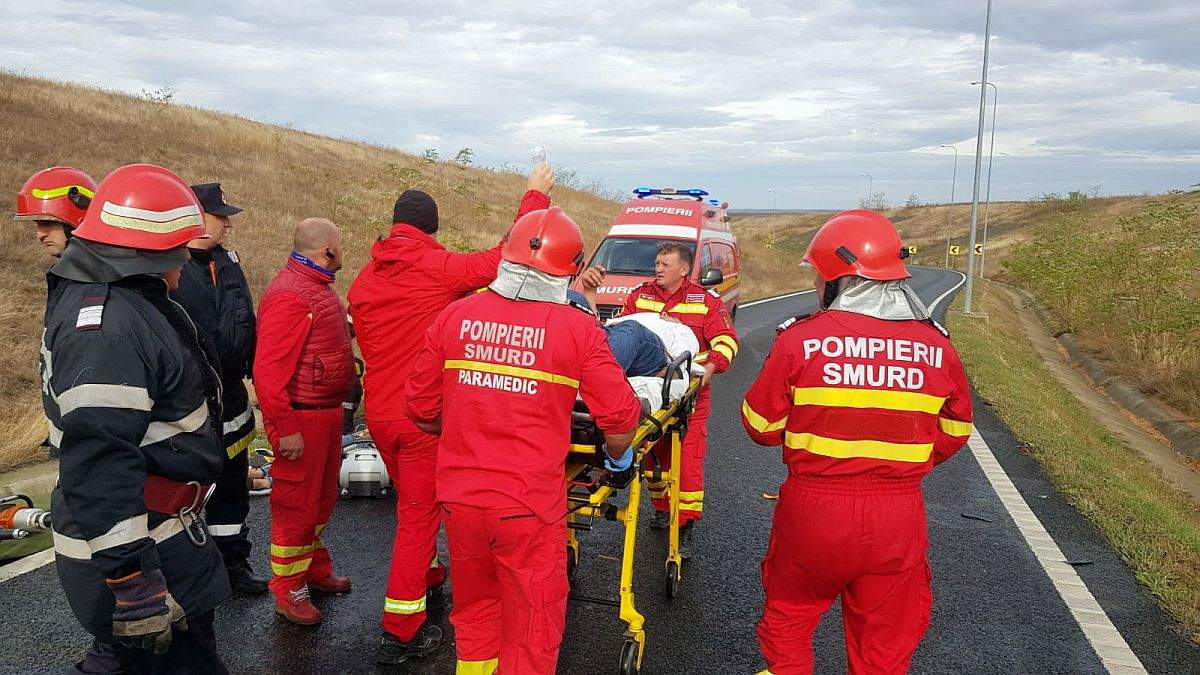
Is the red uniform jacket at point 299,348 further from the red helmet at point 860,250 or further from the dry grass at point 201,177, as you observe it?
the dry grass at point 201,177

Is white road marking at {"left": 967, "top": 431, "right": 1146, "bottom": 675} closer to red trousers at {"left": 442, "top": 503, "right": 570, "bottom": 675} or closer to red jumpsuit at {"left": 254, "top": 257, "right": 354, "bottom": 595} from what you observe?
red trousers at {"left": 442, "top": 503, "right": 570, "bottom": 675}

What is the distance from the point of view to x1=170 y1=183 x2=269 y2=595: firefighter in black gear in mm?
4305

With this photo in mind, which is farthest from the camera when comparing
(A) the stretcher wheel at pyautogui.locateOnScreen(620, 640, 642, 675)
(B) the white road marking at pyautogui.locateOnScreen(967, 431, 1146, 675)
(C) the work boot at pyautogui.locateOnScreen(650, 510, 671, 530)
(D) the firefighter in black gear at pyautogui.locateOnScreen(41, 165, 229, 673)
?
(C) the work boot at pyautogui.locateOnScreen(650, 510, 671, 530)

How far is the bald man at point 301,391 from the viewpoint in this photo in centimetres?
404

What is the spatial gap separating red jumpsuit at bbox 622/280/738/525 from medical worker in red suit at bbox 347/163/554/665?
1.64 meters

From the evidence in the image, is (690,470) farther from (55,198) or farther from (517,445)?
(55,198)

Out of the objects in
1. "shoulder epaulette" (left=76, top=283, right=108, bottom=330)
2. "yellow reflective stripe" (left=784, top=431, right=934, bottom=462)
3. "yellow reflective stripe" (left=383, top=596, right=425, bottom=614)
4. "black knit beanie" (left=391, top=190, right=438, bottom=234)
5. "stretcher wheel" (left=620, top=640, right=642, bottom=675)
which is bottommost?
"stretcher wheel" (left=620, top=640, right=642, bottom=675)

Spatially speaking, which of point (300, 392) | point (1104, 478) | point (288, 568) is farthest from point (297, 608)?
point (1104, 478)

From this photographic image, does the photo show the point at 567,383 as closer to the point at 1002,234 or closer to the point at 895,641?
the point at 895,641

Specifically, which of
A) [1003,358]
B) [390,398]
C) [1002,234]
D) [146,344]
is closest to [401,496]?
[390,398]

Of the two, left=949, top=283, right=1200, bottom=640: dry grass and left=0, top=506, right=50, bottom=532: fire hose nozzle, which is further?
left=949, top=283, right=1200, bottom=640: dry grass

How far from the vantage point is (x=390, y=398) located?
13.1 ft

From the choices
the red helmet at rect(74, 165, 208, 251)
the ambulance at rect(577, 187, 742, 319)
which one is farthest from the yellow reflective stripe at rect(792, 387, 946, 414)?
the ambulance at rect(577, 187, 742, 319)

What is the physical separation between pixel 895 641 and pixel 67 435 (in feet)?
9.21
